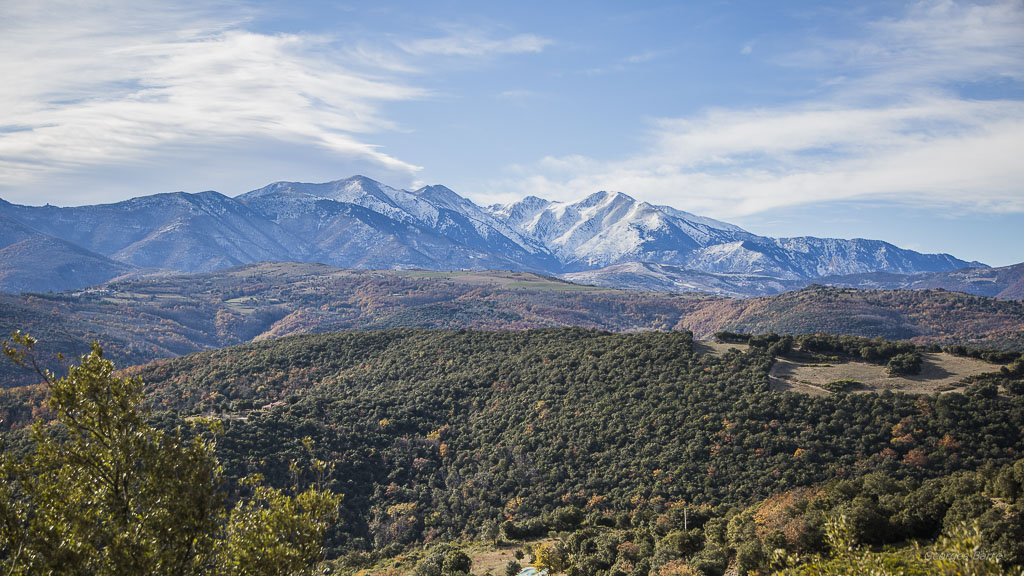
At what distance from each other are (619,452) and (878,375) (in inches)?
1263

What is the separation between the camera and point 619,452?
64062 millimetres

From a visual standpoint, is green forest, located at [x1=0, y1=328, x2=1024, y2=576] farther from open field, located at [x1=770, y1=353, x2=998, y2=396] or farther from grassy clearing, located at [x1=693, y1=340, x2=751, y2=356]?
grassy clearing, located at [x1=693, y1=340, x2=751, y2=356]

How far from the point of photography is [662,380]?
75.0 meters

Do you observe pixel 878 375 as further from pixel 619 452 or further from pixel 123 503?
pixel 123 503

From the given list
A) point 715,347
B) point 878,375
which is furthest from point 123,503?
point 715,347

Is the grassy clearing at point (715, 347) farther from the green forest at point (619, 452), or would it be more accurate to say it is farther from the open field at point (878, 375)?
the open field at point (878, 375)

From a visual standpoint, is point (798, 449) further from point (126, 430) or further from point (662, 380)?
point (126, 430)

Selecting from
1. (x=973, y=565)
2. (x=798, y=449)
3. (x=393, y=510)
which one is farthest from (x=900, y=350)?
(x=973, y=565)

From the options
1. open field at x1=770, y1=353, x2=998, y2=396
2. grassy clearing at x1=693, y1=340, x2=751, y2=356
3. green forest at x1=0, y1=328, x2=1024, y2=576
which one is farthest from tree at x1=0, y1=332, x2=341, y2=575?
grassy clearing at x1=693, y1=340, x2=751, y2=356

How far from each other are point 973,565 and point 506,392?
7530 centimetres

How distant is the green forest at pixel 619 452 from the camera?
96.9 feet

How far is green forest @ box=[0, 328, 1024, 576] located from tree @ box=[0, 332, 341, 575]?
1089 cm

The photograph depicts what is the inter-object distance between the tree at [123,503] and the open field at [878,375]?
209ft

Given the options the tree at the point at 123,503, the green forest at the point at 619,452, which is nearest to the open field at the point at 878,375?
the green forest at the point at 619,452
